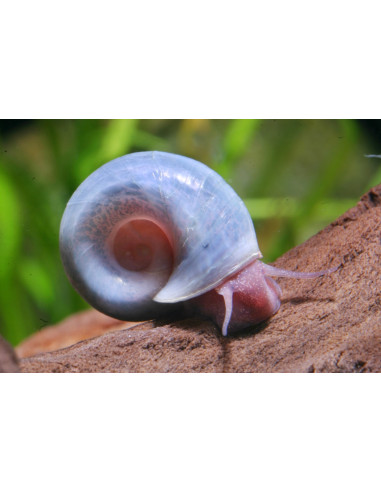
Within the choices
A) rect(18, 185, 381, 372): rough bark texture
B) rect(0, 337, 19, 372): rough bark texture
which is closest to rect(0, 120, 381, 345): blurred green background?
rect(18, 185, 381, 372): rough bark texture

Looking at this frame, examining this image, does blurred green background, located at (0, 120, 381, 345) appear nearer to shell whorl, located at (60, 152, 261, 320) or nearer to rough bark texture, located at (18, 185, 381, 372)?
shell whorl, located at (60, 152, 261, 320)

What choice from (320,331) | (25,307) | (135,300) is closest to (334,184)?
(320,331)

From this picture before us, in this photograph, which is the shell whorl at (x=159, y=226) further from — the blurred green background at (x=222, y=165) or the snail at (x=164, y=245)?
the blurred green background at (x=222, y=165)

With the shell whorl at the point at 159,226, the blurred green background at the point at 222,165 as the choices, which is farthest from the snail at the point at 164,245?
the blurred green background at the point at 222,165

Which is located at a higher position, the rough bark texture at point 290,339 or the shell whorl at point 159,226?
the shell whorl at point 159,226

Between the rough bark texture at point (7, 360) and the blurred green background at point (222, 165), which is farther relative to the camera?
the blurred green background at point (222, 165)
